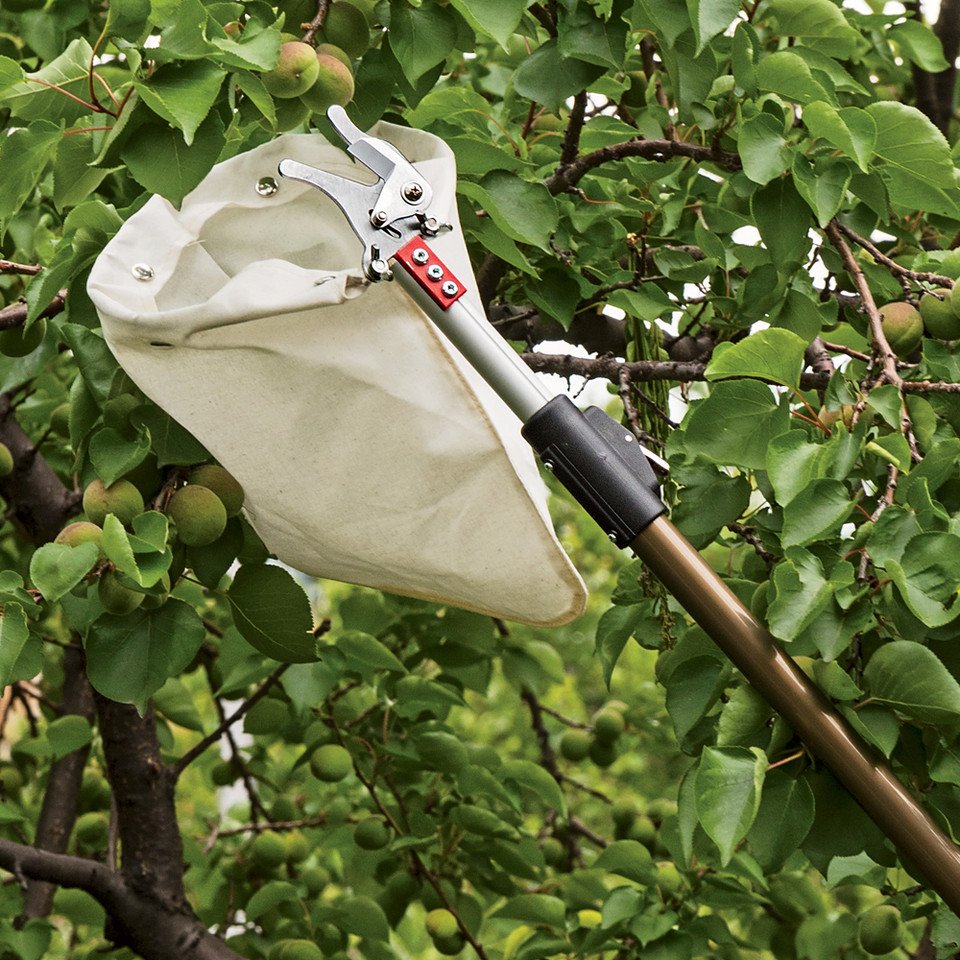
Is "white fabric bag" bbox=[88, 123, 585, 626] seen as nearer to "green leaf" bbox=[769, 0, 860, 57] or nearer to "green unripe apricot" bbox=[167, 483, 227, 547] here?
"green unripe apricot" bbox=[167, 483, 227, 547]

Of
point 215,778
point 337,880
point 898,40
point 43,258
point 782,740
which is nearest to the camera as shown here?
point 782,740

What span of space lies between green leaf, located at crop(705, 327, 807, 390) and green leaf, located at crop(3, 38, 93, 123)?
0.61 m

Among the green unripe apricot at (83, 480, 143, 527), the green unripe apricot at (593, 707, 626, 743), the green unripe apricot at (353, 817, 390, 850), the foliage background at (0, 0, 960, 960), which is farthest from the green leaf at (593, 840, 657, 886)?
the green unripe apricot at (83, 480, 143, 527)

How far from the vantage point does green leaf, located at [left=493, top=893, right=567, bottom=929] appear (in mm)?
1959

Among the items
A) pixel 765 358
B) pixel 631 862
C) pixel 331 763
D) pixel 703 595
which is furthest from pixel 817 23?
pixel 331 763

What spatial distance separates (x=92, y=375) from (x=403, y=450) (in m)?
0.34

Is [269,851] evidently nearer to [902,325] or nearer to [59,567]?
[59,567]

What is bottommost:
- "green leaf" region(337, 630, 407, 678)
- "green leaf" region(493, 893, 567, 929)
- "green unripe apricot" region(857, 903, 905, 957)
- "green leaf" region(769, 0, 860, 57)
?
"green leaf" region(493, 893, 567, 929)

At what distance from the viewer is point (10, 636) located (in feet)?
3.69

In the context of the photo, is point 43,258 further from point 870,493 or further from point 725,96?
point 870,493

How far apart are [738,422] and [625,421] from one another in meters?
0.43

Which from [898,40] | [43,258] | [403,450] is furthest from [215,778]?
[898,40]

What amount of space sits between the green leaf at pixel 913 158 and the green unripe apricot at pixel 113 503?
79cm

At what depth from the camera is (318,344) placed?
3.80 ft
